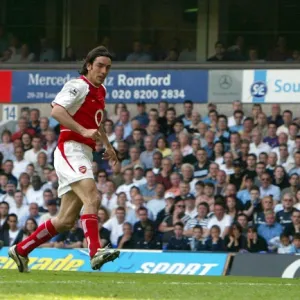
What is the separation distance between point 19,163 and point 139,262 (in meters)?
5.37

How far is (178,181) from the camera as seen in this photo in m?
20.0

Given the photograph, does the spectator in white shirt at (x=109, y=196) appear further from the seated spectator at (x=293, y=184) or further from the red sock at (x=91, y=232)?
the red sock at (x=91, y=232)

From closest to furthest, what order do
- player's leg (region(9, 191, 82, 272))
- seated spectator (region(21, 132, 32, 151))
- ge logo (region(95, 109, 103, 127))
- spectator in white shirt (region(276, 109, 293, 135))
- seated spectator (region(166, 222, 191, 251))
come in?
player's leg (region(9, 191, 82, 272)) → ge logo (region(95, 109, 103, 127)) → seated spectator (region(166, 222, 191, 251)) → spectator in white shirt (region(276, 109, 293, 135)) → seated spectator (region(21, 132, 32, 151))

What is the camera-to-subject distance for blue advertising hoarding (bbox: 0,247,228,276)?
16.9 metres

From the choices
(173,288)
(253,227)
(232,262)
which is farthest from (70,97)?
(253,227)

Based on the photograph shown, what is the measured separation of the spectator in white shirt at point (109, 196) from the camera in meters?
20.0

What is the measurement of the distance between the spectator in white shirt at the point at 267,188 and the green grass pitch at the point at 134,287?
22.9 ft

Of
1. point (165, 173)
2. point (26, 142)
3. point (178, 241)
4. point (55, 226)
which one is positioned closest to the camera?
point (55, 226)

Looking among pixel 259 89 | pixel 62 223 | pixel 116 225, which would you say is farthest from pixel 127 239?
pixel 62 223

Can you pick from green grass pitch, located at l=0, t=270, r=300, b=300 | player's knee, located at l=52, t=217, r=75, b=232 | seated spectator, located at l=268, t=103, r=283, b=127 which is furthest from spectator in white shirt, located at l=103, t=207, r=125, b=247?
player's knee, located at l=52, t=217, r=75, b=232

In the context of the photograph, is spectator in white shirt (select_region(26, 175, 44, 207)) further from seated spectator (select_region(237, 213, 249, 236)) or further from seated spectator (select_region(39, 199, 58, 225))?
seated spectator (select_region(237, 213, 249, 236))

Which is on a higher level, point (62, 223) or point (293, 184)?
point (62, 223)

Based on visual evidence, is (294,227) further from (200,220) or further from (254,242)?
(200,220)

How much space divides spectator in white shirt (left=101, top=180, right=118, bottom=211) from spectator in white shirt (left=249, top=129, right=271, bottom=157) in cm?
243
